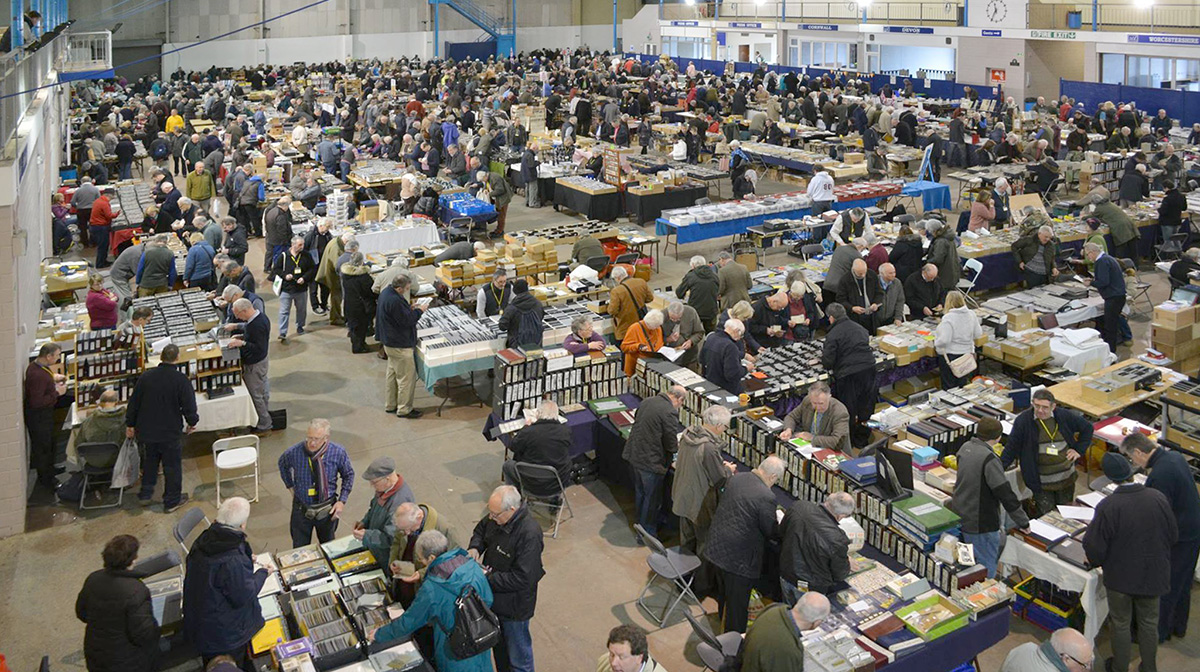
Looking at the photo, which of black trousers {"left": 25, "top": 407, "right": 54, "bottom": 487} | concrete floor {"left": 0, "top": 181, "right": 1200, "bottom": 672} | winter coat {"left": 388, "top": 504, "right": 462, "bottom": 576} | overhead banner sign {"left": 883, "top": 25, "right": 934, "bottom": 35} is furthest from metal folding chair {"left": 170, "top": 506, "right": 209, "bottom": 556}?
overhead banner sign {"left": 883, "top": 25, "right": 934, "bottom": 35}

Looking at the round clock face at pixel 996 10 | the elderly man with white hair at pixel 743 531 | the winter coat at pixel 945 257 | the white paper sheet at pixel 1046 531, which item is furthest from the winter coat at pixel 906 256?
the round clock face at pixel 996 10

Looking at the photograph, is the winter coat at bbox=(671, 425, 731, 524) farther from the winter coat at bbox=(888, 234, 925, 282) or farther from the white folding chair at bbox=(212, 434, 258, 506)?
the winter coat at bbox=(888, 234, 925, 282)

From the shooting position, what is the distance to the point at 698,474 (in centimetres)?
771

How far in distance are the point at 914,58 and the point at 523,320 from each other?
32.6 meters

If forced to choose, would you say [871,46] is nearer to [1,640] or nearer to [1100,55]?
[1100,55]

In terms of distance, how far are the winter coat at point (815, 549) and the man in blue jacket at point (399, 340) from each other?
5327 mm

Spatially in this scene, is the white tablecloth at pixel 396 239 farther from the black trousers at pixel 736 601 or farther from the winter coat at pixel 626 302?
the black trousers at pixel 736 601

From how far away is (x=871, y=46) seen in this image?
129ft

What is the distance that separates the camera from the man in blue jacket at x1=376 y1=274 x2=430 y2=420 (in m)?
10.9

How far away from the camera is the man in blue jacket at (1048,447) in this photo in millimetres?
8250

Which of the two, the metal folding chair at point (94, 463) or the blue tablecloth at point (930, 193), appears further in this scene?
the blue tablecloth at point (930, 193)

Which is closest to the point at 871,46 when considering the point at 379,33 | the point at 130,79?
the point at 379,33

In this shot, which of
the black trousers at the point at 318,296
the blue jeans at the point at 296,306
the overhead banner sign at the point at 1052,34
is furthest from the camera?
the overhead banner sign at the point at 1052,34

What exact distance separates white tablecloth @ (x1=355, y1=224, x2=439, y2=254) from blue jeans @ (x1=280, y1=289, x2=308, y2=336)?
1.84 m
